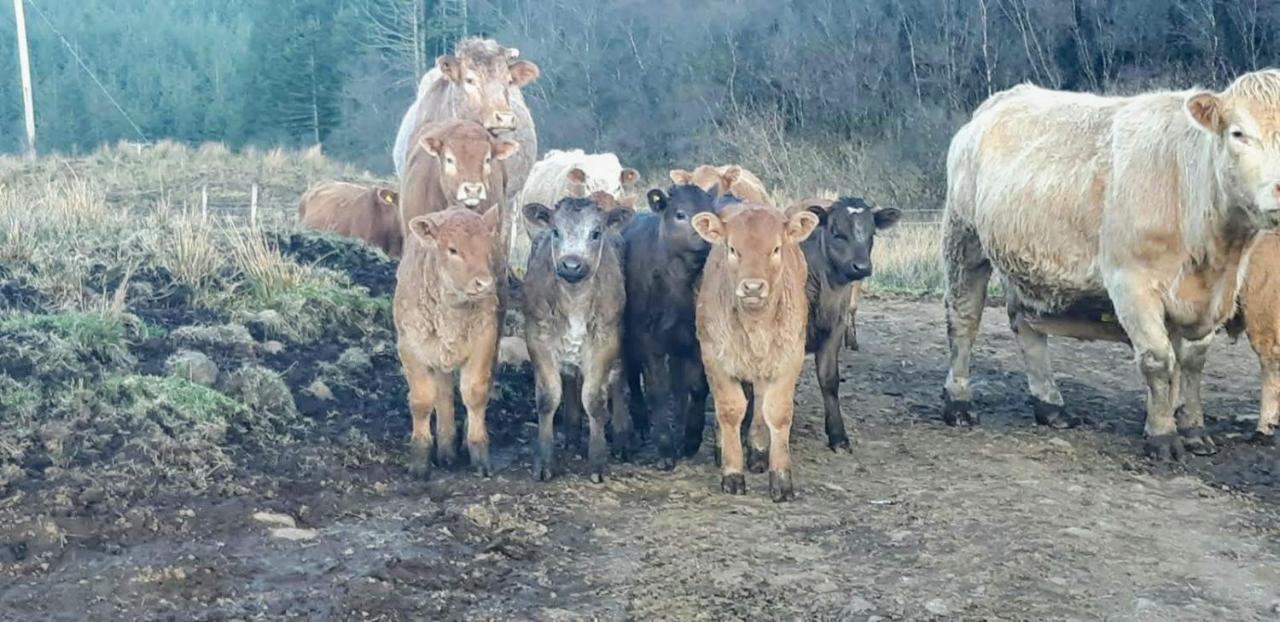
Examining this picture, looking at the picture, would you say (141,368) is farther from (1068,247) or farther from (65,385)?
(1068,247)

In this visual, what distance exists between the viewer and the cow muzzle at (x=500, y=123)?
11.4 meters

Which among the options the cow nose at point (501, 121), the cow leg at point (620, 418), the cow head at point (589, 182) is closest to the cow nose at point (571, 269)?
the cow leg at point (620, 418)

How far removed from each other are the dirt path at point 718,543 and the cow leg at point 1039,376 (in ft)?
1.22

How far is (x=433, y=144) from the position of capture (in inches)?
377

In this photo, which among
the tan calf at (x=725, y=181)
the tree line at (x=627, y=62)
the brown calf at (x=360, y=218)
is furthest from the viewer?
the tree line at (x=627, y=62)

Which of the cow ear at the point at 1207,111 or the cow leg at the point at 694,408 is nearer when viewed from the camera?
the cow ear at the point at 1207,111

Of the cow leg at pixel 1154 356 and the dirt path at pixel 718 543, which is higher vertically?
the cow leg at pixel 1154 356

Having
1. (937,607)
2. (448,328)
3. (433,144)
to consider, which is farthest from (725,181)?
(937,607)

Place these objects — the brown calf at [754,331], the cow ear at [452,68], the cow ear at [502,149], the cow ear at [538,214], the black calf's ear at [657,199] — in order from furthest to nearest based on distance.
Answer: the cow ear at [452,68]
the cow ear at [502,149]
the black calf's ear at [657,199]
the cow ear at [538,214]
the brown calf at [754,331]

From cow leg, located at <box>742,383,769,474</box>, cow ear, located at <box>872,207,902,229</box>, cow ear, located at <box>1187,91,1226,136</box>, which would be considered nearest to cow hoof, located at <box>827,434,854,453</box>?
cow leg, located at <box>742,383,769,474</box>

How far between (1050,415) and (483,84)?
5.35 m

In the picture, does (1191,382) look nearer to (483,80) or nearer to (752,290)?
(752,290)

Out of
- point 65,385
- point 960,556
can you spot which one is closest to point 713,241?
point 960,556

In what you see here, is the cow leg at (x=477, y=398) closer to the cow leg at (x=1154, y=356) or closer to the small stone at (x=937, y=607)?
the small stone at (x=937, y=607)
